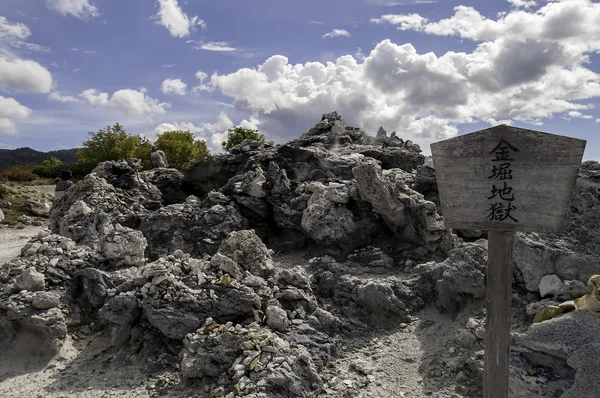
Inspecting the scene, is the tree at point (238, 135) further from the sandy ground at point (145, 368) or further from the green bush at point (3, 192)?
the sandy ground at point (145, 368)

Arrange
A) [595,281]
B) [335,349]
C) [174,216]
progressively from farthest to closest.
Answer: [174,216]
[335,349]
[595,281]

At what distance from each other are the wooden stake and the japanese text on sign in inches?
9.4

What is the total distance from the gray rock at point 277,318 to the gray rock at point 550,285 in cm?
472

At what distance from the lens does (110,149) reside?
36.9 m

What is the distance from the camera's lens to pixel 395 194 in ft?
40.3

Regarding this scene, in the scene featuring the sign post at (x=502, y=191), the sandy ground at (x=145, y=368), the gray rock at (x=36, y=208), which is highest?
the sign post at (x=502, y=191)

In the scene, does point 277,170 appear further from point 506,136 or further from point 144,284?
point 506,136

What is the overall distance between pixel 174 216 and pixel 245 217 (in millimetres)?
2450

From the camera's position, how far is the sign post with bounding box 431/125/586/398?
13.3 feet

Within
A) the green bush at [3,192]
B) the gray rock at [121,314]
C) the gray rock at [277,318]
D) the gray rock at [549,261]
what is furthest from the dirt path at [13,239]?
the gray rock at [549,261]

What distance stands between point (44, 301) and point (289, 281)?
16.6 feet

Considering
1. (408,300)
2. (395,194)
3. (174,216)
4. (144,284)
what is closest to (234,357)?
(144,284)

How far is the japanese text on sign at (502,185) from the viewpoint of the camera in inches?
164

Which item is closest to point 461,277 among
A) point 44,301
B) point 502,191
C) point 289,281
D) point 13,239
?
point 289,281
